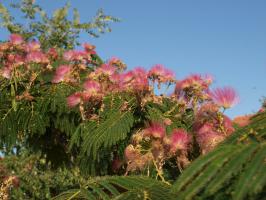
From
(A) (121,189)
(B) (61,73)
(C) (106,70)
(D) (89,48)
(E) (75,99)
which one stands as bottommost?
(A) (121,189)

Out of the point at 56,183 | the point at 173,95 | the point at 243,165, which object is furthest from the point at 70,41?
the point at 243,165

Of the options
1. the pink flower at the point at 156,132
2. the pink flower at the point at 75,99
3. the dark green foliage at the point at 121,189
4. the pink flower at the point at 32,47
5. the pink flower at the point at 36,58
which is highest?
the pink flower at the point at 32,47

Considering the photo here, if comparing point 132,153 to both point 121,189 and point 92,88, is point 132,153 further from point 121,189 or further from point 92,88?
point 92,88

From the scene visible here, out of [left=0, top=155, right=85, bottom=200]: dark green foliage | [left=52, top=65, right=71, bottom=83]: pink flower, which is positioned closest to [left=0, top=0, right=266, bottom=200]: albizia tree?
[left=52, top=65, right=71, bottom=83]: pink flower

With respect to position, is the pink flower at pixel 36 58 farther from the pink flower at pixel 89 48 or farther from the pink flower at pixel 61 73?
the pink flower at pixel 89 48

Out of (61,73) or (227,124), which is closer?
(227,124)

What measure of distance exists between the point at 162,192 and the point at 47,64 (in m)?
2.72

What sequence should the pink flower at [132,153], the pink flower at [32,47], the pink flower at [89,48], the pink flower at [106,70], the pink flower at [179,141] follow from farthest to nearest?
the pink flower at [89,48], the pink flower at [32,47], the pink flower at [106,70], the pink flower at [132,153], the pink flower at [179,141]

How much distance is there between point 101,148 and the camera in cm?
332

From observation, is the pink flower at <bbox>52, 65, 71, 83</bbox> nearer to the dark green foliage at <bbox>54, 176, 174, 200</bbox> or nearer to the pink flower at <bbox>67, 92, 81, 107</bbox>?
the pink flower at <bbox>67, 92, 81, 107</bbox>

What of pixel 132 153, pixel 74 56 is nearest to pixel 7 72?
pixel 74 56

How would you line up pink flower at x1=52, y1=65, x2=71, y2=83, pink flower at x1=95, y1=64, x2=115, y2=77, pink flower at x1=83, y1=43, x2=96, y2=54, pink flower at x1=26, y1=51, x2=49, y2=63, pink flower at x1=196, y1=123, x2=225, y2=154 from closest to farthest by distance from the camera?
pink flower at x1=196, y1=123, x2=225, y2=154
pink flower at x1=95, y1=64, x2=115, y2=77
pink flower at x1=52, y1=65, x2=71, y2=83
pink flower at x1=26, y1=51, x2=49, y2=63
pink flower at x1=83, y1=43, x2=96, y2=54

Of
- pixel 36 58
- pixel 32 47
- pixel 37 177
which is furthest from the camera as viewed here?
pixel 37 177

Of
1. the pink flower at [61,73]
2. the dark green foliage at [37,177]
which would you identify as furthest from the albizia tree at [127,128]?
the dark green foliage at [37,177]
